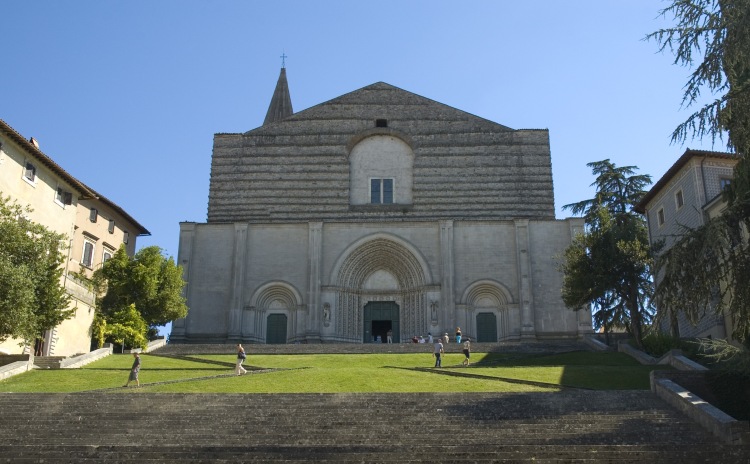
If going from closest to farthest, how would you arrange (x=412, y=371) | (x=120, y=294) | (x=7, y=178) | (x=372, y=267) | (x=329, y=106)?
1. (x=412, y=371)
2. (x=7, y=178)
3. (x=120, y=294)
4. (x=372, y=267)
5. (x=329, y=106)

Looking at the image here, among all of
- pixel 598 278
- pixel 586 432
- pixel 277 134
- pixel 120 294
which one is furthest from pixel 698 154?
pixel 120 294

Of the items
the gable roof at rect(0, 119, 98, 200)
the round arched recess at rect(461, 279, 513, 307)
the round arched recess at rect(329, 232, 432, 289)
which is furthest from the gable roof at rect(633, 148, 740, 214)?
the gable roof at rect(0, 119, 98, 200)

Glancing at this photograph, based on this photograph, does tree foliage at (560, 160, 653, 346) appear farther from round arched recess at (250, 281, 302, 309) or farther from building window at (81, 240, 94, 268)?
building window at (81, 240, 94, 268)

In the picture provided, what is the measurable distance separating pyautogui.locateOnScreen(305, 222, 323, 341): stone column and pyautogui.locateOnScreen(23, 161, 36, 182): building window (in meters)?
12.7

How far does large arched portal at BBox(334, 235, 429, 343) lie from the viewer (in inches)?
1483

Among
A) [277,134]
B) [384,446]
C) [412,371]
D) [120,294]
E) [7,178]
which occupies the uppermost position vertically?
[277,134]

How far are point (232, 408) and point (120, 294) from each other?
16.5 metres

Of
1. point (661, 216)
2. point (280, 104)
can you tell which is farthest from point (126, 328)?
point (280, 104)

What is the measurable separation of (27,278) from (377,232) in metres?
17.8

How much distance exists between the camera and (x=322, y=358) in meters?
28.0

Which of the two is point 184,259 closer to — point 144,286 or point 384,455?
point 144,286

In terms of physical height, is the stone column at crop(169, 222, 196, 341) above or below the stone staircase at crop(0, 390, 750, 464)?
above

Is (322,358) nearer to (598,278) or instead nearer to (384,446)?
(598,278)

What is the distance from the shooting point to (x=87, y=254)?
121ft
